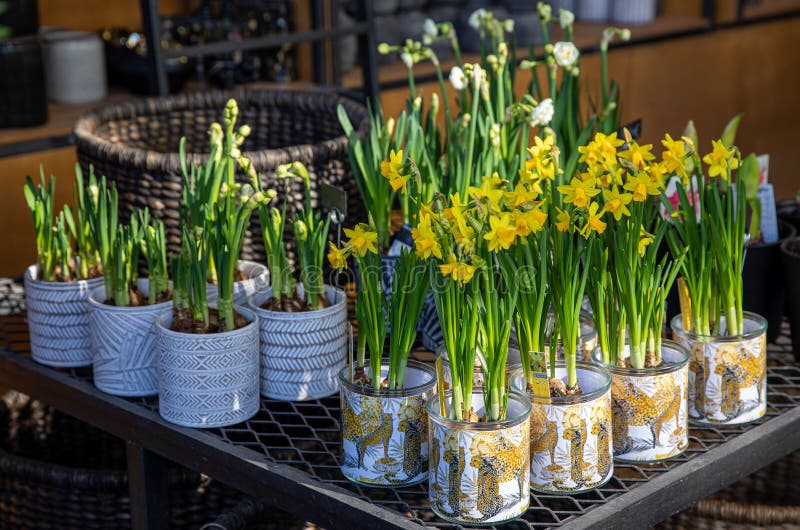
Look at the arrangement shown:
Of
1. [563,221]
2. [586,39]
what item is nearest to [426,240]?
[563,221]

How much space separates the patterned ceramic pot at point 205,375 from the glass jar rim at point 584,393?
0.33 metres

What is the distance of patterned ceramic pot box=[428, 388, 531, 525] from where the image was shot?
3.54ft

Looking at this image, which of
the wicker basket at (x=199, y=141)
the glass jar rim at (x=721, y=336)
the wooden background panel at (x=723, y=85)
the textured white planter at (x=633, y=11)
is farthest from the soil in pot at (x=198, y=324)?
the textured white planter at (x=633, y=11)

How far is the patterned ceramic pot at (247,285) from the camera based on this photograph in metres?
1.43

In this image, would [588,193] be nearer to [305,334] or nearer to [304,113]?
[305,334]

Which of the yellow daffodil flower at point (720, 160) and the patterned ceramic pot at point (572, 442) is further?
the yellow daffodil flower at point (720, 160)

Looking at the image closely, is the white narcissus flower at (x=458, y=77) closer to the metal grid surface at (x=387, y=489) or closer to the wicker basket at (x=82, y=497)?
the metal grid surface at (x=387, y=489)

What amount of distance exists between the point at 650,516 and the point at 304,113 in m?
1.17

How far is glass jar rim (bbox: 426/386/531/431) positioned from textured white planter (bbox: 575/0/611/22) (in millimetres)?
3067

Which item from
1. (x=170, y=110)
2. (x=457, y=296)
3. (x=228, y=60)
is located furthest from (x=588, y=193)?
(x=228, y=60)

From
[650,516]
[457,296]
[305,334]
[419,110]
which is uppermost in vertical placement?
[419,110]

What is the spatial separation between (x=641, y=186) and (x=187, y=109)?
3.67ft

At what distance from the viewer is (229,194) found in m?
1.37

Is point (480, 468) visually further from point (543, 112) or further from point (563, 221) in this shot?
point (543, 112)
